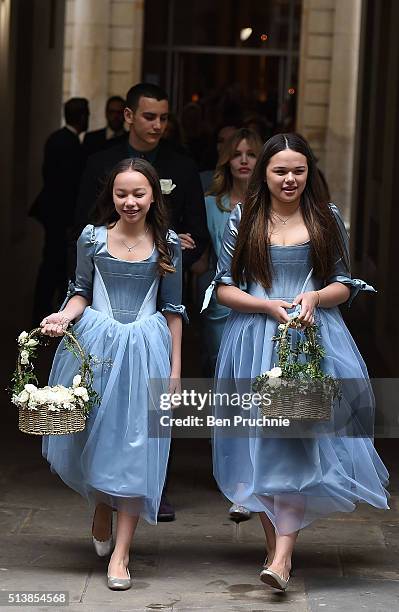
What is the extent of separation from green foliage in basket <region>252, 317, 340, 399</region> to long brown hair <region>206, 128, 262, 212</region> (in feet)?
6.55

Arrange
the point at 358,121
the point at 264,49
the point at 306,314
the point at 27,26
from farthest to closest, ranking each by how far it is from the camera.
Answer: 1. the point at 264,49
2. the point at 358,121
3. the point at 27,26
4. the point at 306,314

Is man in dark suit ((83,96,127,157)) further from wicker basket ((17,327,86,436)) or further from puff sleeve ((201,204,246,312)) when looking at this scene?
wicker basket ((17,327,86,436))

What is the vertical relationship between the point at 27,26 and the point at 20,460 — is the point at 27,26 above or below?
above

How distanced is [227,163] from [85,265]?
173 centimetres

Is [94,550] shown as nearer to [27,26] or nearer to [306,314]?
[306,314]

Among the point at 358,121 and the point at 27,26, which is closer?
the point at 27,26

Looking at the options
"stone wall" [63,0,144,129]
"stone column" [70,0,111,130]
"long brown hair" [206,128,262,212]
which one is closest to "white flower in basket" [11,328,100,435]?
"long brown hair" [206,128,262,212]

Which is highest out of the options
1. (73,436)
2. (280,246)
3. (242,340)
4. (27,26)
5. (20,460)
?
(27,26)

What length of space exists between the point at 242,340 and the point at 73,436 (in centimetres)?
79

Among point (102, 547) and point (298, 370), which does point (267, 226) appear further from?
point (102, 547)

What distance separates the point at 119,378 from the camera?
591 centimetres

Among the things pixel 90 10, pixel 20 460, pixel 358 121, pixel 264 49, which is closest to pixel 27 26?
pixel 358 121

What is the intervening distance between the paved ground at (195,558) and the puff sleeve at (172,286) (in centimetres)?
108

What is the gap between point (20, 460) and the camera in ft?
27.2
